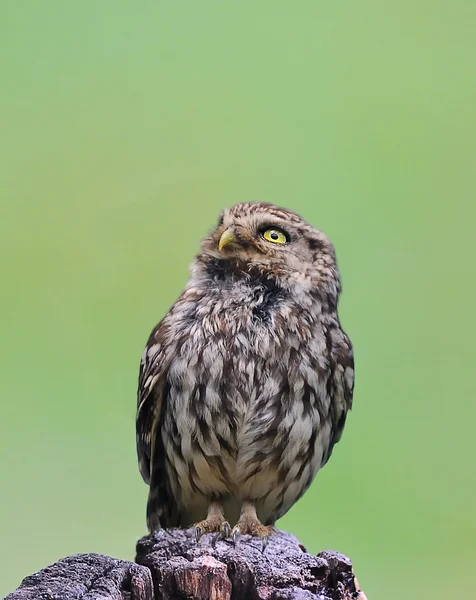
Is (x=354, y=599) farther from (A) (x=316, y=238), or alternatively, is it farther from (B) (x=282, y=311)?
(A) (x=316, y=238)

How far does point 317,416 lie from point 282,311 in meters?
0.35

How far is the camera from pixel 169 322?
2.81 metres

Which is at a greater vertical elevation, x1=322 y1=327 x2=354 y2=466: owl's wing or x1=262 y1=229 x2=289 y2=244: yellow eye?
x1=262 y1=229 x2=289 y2=244: yellow eye

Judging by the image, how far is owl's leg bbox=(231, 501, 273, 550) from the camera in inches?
97.2

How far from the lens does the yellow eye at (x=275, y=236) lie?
9.15 ft

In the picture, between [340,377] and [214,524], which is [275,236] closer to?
[340,377]

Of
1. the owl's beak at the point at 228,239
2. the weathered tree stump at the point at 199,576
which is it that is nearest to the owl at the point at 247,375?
the owl's beak at the point at 228,239

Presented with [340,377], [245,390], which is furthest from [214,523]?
[340,377]

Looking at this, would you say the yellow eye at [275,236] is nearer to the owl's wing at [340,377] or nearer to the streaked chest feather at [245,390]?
the streaked chest feather at [245,390]

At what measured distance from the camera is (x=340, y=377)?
9.33 feet

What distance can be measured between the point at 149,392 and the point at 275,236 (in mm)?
625

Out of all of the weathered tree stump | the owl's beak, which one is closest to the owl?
the owl's beak

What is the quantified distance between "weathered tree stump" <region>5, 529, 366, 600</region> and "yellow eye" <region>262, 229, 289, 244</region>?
3.36 ft

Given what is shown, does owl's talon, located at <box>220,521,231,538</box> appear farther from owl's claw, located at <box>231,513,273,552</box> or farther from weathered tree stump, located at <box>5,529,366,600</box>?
weathered tree stump, located at <box>5,529,366,600</box>
